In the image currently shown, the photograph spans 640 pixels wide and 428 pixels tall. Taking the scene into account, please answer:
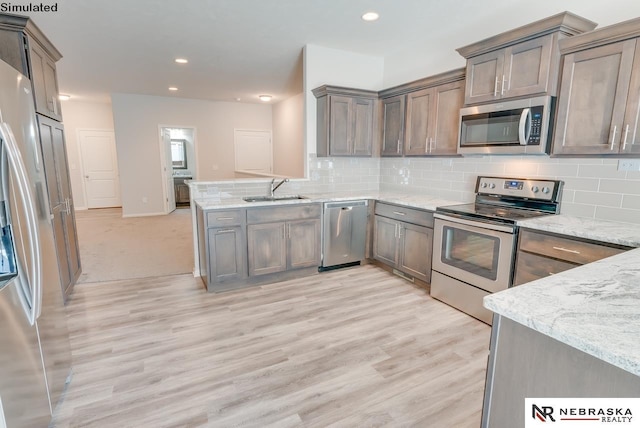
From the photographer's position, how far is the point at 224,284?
336cm

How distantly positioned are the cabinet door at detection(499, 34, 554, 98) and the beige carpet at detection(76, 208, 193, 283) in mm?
3864

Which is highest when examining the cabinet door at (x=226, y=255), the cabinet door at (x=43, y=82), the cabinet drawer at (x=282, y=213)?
the cabinet door at (x=43, y=82)

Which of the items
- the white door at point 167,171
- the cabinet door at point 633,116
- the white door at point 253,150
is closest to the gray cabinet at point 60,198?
the white door at point 167,171

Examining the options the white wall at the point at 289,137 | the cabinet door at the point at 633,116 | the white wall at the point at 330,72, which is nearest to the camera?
the cabinet door at the point at 633,116

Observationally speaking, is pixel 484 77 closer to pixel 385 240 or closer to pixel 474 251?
pixel 474 251

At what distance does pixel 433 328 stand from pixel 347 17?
3019 millimetres

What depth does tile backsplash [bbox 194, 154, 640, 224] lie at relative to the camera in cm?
236

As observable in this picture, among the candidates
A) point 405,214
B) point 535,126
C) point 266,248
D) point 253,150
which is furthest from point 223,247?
point 253,150

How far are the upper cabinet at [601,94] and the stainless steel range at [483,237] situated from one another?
0.47m

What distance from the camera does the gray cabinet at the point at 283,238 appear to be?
3.42 meters

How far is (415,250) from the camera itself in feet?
11.1

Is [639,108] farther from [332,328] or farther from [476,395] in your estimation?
[332,328]

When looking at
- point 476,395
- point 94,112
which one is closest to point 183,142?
point 94,112

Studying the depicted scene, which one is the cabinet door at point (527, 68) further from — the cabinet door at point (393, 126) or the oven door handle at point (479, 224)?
the cabinet door at point (393, 126)
